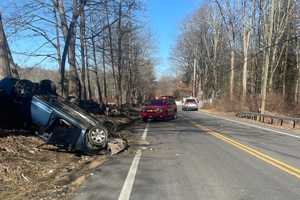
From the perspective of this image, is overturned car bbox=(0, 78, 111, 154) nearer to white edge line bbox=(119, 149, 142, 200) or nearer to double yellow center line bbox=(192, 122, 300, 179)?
white edge line bbox=(119, 149, 142, 200)

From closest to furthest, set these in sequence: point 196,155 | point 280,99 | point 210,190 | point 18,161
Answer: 1. point 210,190
2. point 18,161
3. point 196,155
4. point 280,99

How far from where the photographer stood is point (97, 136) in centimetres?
1358

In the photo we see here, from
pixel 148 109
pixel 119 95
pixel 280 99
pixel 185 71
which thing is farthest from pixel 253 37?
pixel 185 71

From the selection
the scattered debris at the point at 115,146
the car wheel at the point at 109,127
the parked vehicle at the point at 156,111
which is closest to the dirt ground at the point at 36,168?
the scattered debris at the point at 115,146

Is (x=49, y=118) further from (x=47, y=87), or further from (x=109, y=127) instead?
(x=109, y=127)

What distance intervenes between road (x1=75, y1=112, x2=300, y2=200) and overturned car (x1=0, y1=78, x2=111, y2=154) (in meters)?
1.01

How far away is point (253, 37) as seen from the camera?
65.1 m

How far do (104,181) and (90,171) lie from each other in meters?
1.39

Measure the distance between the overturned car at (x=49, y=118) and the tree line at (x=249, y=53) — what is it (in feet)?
88.6

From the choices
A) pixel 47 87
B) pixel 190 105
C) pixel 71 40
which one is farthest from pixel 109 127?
pixel 190 105

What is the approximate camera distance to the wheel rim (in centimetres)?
1345

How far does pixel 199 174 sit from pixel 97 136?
428cm

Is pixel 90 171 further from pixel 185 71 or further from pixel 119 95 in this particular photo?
pixel 185 71

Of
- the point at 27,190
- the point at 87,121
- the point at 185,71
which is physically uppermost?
the point at 185,71
